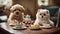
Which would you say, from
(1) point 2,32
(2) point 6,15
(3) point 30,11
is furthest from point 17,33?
(3) point 30,11

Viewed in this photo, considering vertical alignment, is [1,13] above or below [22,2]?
below

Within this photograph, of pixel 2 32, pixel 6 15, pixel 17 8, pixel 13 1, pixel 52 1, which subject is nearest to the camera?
pixel 2 32

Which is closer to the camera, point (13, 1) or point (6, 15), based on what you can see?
point (6, 15)

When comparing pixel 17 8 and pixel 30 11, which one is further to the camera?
pixel 30 11

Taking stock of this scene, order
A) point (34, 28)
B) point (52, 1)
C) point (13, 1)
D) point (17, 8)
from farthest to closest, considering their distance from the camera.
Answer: point (52, 1) → point (13, 1) → point (17, 8) → point (34, 28)

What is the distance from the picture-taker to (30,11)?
16.2ft

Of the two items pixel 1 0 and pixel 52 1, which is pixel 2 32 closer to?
pixel 1 0

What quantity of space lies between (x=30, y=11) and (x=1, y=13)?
1069 mm

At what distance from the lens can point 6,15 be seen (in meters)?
4.43

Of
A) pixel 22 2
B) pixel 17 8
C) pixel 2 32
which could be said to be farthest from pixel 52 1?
pixel 2 32

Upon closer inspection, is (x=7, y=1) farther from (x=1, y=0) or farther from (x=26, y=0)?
(x=26, y=0)

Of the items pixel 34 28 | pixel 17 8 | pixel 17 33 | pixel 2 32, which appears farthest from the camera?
pixel 17 8

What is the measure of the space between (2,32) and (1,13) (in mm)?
3388

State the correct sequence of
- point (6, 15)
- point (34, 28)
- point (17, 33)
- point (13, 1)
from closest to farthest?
point (17, 33), point (34, 28), point (6, 15), point (13, 1)
